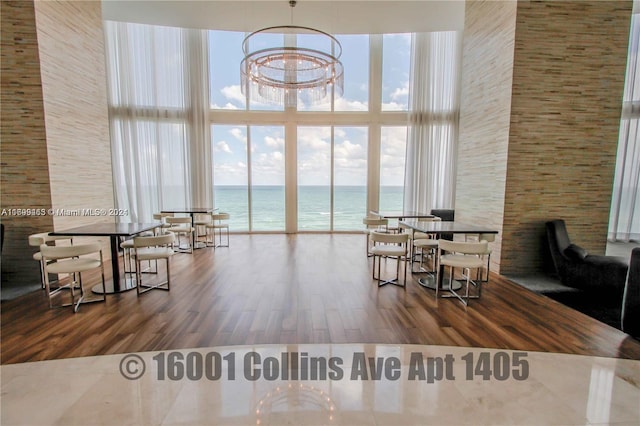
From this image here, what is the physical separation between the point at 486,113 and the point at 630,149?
5.46 metres

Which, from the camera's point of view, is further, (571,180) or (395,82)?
(395,82)

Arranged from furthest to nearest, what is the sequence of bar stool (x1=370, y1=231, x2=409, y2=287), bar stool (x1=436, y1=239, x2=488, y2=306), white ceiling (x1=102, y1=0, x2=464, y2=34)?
white ceiling (x1=102, y1=0, x2=464, y2=34)
bar stool (x1=370, y1=231, x2=409, y2=287)
bar stool (x1=436, y1=239, x2=488, y2=306)

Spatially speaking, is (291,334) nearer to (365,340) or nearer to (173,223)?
(365,340)

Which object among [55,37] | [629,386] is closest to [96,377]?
[629,386]

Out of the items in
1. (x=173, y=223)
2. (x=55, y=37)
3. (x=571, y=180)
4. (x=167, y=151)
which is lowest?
(x=173, y=223)

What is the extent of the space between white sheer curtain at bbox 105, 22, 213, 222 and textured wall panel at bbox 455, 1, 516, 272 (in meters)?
5.96

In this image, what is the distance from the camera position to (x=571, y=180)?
170 inches

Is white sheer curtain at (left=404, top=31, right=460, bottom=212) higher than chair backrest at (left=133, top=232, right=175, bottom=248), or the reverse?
white sheer curtain at (left=404, top=31, right=460, bottom=212)

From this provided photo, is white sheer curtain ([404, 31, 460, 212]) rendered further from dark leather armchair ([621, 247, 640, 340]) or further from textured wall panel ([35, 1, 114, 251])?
textured wall panel ([35, 1, 114, 251])

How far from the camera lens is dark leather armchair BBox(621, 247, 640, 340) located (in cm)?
251

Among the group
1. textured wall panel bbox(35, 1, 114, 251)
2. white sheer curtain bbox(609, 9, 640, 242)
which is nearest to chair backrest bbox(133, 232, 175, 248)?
textured wall panel bbox(35, 1, 114, 251)

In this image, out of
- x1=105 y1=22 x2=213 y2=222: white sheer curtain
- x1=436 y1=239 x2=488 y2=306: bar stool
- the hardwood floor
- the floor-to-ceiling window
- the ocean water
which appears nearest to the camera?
the hardwood floor

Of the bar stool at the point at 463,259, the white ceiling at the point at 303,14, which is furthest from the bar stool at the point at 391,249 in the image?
the white ceiling at the point at 303,14

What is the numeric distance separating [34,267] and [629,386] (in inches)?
258
